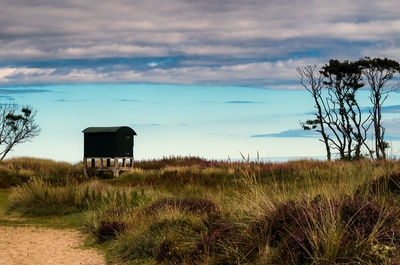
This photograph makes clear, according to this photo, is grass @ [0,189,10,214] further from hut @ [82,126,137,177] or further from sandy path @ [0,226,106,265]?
hut @ [82,126,137,177]

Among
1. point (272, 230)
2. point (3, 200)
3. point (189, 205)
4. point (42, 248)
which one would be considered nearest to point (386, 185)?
point (272, 230)

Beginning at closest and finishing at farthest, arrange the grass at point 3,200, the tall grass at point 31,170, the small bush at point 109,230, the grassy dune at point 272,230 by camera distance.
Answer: the grassy dune at point 272,230 → the small bush at point 109,230 → the grass at point 3,200 → the tall grass at point 31,170

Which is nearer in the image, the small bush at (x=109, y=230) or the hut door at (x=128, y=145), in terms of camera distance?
the small bush at (x=109, y=230)

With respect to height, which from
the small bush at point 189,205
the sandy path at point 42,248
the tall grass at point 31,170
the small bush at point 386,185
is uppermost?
the tall grass at point 31,170

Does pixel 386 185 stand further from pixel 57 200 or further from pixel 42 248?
pixel 57 200

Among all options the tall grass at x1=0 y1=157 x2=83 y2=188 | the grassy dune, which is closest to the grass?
the tall grass at x1=0 y1=157 x2=83 y2=188

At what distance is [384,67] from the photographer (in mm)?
38562

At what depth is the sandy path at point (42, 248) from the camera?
835 centimetres

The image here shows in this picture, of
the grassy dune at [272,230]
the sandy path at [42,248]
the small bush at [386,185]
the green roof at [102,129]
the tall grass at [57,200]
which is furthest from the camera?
the green roof at [102,129]

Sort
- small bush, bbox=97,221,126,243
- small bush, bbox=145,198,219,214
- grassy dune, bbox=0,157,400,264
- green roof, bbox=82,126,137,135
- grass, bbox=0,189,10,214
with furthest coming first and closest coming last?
green roof, bbox=82,126,137,135 < grass, bbox=0,189,10,214 < small bush, bbox=145,198,219,214 < small bush, bbox=97,221,126,243 < grassy dune, bbox=0,157,400,264

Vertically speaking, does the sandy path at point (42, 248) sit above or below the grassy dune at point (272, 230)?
below

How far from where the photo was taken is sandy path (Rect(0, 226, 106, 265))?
835cm

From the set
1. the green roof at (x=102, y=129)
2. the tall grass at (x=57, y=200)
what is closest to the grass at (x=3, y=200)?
the tall grass at (x=57, y=200)

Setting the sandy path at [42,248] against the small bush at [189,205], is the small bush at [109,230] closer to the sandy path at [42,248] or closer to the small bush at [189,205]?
the sandy path at [42,248]
